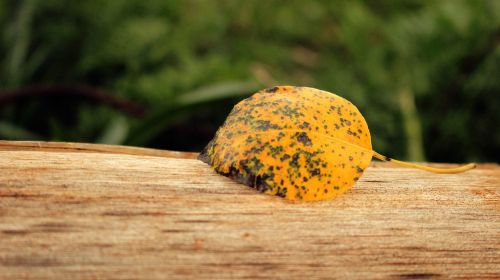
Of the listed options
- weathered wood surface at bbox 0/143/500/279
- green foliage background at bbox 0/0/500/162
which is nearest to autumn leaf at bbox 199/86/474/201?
weathered wood surface at bbox 0/143/500/279

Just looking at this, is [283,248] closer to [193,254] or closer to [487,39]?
[193,254]

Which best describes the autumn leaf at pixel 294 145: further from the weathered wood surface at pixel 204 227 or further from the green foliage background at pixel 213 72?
the green foliage background at pixel 213 72

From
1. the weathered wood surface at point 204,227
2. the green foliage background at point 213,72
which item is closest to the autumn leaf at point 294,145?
the weathered wood surface at point 204,227

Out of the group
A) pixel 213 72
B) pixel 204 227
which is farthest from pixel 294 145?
pixel 213 72

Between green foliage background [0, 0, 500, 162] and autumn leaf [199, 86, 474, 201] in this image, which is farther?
green foliage background [0, 0, 500, 162]

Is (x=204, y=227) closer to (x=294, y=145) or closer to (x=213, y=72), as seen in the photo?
(x=294, y=145)

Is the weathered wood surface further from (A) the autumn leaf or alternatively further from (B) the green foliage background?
(B) the green foliage background

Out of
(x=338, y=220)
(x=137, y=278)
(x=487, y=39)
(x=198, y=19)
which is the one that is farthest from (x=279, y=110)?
(x=198, y=19)
